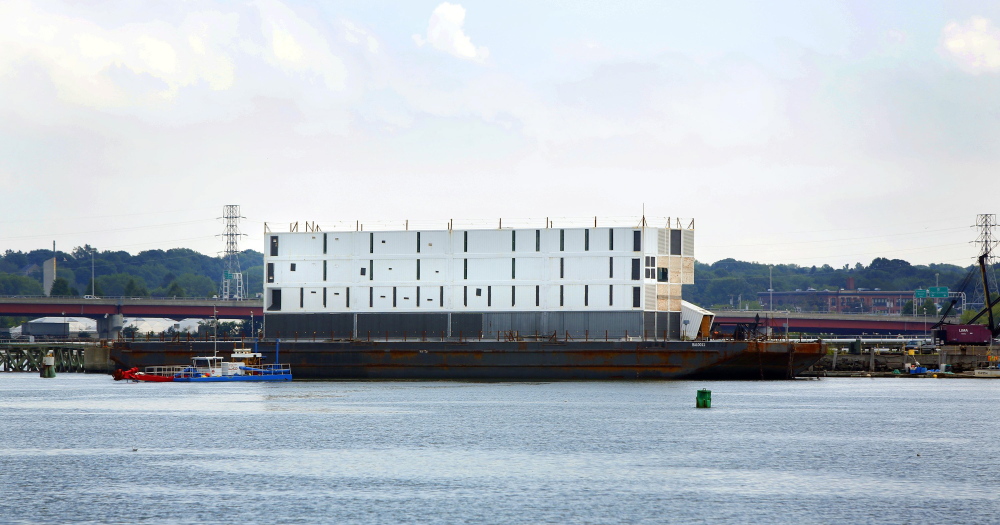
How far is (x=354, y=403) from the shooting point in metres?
71.8

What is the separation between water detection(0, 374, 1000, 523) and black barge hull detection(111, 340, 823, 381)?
11.8 meters

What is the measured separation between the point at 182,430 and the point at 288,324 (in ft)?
148

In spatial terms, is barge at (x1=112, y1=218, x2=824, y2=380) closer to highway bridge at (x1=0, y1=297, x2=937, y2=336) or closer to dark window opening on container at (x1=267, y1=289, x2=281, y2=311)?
dark window opening on container at (x1=267, y1=289, x2=281, y2=311)

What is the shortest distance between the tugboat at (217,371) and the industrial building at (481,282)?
3.74 m

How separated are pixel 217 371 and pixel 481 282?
75.0 feet

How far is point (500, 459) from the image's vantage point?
4550cm

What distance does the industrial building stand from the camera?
94.8 m

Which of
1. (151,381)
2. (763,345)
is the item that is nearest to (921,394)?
(763,345)

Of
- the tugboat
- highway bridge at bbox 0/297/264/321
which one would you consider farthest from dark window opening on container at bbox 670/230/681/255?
highway bridge at bbox 0/297/264/321

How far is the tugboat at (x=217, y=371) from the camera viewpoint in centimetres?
9656

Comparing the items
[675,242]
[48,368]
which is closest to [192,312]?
[48,368]

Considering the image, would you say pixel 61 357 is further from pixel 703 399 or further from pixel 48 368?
pixel 703 399

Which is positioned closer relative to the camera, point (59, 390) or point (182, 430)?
point (182, 430)

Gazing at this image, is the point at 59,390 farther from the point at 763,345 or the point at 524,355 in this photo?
the point at 763,345
